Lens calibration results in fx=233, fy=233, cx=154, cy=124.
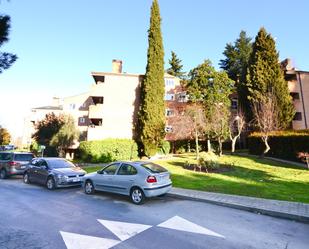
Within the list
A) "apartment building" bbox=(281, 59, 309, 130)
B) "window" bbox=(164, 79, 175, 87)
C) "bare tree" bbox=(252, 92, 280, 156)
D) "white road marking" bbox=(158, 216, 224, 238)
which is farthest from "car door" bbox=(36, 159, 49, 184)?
"apartment building" bbox=(281, 59, 309, 130)

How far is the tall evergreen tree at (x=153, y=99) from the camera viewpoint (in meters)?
26.5

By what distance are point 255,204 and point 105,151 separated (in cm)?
1836

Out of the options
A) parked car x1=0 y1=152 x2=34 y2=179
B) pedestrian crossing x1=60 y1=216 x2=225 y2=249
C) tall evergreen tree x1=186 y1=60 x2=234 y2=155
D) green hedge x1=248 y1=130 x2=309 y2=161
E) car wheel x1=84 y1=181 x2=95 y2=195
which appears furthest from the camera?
tall evergreen tree x1=186 y1=60 x2=234 y2=155

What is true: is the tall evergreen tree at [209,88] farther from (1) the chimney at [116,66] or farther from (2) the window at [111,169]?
(2) the window at [111,169]

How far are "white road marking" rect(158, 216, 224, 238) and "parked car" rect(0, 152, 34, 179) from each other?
13.4m

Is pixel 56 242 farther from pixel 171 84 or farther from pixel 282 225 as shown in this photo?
pixel 171 84

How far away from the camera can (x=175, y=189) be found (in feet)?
37.0

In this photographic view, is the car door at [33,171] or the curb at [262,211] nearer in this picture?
the curb at [262,211]

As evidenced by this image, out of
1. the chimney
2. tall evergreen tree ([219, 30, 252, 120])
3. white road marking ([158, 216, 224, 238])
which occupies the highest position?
tall evergreen tree ([219, 30, 252, 120])

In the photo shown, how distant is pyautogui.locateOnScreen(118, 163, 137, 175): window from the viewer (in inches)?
383

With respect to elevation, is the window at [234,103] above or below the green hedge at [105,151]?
above

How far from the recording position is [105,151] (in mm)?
24625

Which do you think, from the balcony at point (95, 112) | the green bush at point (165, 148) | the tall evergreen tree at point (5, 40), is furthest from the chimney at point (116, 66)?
the tall evergreen tree at point (5, 40)

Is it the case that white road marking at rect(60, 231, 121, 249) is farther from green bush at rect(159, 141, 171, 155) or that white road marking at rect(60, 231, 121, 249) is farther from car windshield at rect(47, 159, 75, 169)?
green bush at rect(159, 141, 171, 155)
